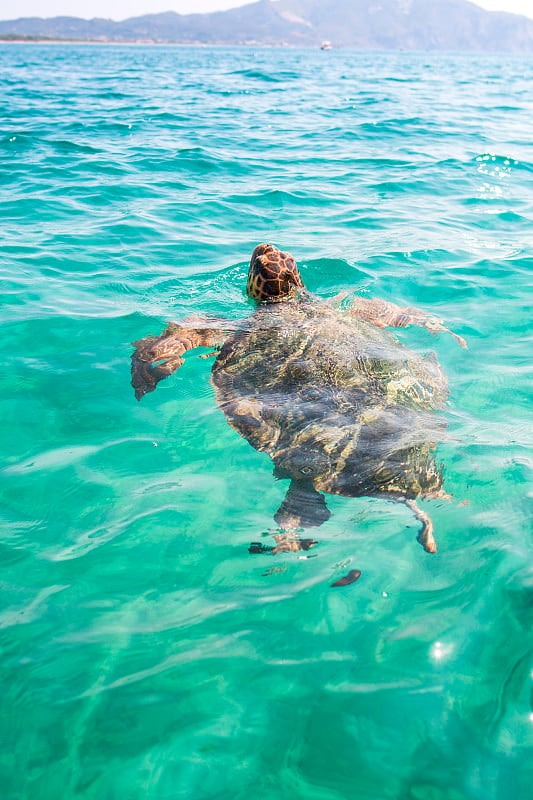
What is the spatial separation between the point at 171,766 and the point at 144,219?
10.1m

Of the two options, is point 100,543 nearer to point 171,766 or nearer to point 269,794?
point 171,766

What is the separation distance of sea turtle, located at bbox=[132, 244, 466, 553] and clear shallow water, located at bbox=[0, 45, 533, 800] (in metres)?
0.18

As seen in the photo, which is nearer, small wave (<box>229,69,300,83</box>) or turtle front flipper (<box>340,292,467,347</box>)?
turtle front flipper (<box>340,292,467,347</box>)

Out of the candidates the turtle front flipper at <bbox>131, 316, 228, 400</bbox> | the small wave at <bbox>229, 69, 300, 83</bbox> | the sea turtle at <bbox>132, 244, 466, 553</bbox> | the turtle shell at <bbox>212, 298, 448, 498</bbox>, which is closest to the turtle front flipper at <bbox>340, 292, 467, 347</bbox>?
the sea turtle at <bbox>132, 244, 466, 553</bbox>

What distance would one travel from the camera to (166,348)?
6.12 metres

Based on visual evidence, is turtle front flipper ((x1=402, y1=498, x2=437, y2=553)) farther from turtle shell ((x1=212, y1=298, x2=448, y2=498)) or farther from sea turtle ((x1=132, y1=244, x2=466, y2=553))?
turtle shell ((x1=212, y1=298, x2=448, y2=498))

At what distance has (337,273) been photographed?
8734 mm

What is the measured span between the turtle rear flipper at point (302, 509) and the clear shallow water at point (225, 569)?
13 centimetres

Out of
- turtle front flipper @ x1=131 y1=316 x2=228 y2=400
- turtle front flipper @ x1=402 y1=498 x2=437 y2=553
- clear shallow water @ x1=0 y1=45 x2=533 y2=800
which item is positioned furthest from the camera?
turtle front flipper @ x1=131 y1=316 x2=228 y2=400

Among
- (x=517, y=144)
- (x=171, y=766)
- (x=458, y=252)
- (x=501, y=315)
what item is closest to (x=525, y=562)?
(x=171, y=766)

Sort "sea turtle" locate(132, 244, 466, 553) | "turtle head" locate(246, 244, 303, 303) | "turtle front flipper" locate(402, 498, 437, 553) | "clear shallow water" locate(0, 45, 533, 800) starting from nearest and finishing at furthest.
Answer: "clear shallow water" locate(0, 45, 533, 800) → "turtle front flipper" locate(402, 498, 437, 553) → "sea turtle" locate(132, 244, 466, 553) → "turtle head" locate(246, 244, 303, 303)

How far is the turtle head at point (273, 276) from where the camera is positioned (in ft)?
22.9

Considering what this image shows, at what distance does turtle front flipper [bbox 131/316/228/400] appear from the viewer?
573cm

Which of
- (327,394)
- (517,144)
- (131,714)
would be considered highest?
(517,144)
